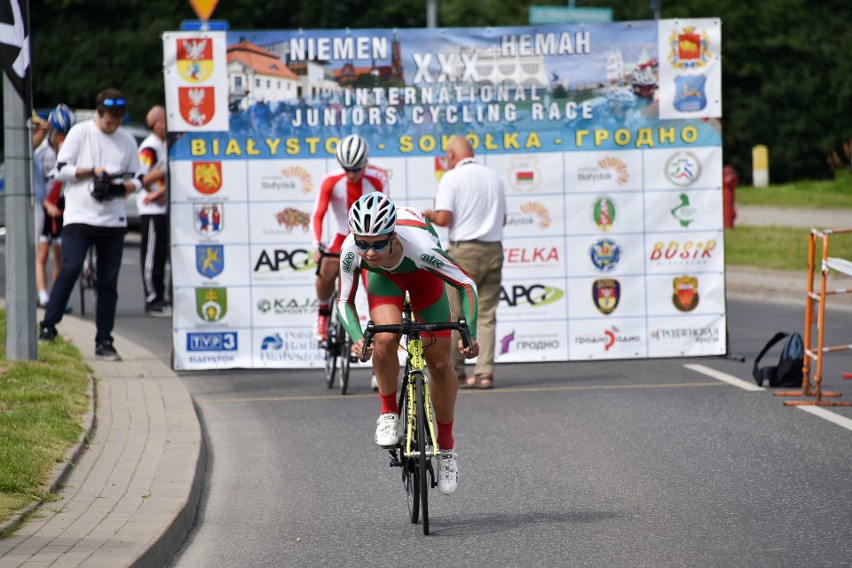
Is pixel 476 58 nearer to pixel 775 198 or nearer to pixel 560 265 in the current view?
pixel 560 265

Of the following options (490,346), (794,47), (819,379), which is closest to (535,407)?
(490,346)

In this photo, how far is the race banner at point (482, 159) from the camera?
12898mm

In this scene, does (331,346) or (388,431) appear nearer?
(388,431)

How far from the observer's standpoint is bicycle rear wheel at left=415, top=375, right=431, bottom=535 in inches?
284

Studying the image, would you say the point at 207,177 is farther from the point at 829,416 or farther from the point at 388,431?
the point at 388,431

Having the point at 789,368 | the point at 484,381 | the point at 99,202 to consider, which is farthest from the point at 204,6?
the point at 789,368

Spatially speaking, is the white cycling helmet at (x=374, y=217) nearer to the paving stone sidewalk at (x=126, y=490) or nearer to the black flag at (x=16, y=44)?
the paving stone sidewalk at (x=126, y=490)

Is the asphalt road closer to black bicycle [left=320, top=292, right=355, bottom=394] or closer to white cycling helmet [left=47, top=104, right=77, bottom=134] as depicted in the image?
black bicycle [left=320, top=292, right=355, bottom=394]

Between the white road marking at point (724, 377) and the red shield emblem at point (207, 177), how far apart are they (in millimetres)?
4357

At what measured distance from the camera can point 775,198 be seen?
3650 cm

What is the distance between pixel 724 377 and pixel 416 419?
5.80m

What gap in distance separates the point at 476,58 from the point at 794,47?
42112 millimetres

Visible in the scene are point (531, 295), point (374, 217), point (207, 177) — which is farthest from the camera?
point (531, 295)

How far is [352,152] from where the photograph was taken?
37.8 feet
